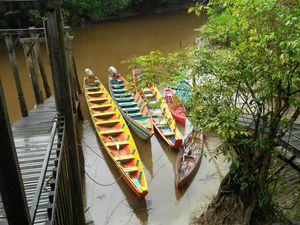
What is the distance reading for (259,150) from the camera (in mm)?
5562

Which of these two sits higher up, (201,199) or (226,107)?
(226,107)

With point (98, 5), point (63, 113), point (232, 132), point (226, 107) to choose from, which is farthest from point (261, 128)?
point (98, 5)

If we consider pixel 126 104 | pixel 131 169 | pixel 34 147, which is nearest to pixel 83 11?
pixel 126 104

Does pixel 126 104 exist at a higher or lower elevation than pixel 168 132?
higher

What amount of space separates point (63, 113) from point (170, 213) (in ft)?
13.7

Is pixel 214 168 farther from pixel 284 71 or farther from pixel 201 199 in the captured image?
pixel 284 71

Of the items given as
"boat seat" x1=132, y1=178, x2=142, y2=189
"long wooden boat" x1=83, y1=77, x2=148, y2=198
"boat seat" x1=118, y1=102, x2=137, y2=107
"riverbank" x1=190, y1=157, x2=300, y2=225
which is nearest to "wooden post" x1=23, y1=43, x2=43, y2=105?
"long wooden boat" x1=83, y1=77, x2=148, y2=198

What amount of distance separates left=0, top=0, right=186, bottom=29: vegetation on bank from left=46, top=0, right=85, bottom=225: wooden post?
9.89 m

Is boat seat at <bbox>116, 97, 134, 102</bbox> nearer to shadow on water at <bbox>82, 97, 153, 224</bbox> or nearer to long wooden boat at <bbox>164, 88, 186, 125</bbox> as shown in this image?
long wooden boat at <bbox>164, 88, 186, 125</bbox>

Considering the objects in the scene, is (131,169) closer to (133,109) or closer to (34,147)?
(34,147)

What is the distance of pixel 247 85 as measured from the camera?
5066 millimetres

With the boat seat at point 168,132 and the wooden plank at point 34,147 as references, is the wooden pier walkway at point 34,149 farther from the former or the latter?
the boat seat at point 168,132

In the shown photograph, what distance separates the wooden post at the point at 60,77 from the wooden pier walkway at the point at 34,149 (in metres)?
0.50

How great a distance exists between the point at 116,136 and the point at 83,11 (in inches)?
719
